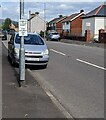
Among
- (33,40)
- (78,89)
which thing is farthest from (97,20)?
(78,89)

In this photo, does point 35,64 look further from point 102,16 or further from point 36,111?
point 102,16

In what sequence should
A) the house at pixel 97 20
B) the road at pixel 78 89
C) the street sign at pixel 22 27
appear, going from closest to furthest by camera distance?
the road at pixel 78 89 → the street sign at pixel 22 27 → the house at pixel 97 20

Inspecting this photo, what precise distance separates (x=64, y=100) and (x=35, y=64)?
6.52 m

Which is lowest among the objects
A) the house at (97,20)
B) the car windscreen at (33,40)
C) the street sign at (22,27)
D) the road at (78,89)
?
the road at (78,89)

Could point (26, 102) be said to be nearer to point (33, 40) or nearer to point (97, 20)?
point (33, 40)

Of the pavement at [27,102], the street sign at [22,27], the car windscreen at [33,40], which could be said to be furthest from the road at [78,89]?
the street sign at [22,27]

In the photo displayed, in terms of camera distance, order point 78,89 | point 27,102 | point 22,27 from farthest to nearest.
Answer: point 22,27, point 78,89, point 27,102

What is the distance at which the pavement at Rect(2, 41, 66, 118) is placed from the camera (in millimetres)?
6785

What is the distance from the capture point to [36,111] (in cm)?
702

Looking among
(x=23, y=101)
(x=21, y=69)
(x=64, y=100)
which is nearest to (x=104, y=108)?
(x=64, y=100)

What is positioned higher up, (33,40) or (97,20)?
(97,20)

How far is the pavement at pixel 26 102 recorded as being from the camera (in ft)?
→ 22.3

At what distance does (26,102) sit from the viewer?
307 inches

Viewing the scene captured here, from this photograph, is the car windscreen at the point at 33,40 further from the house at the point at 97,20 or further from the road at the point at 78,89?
the house at the point at 97,20
